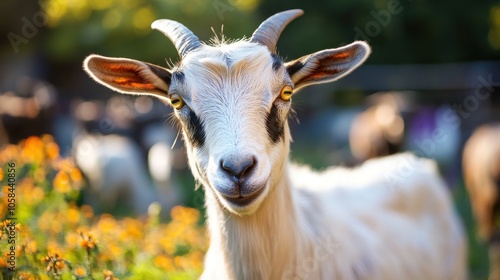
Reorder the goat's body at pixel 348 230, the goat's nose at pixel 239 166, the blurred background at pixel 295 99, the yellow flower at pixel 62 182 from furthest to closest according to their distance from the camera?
the blurred background at pixel 295 99 < the yellow flower at pixel 62 182 < the goat's body at pixel 348 230 < the goat's nose at pixel 239 166

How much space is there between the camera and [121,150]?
48.3 feet

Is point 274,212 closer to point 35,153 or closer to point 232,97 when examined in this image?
point 232,97

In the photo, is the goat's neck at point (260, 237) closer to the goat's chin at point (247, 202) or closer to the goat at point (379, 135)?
the goat's chin at point (247, 202)

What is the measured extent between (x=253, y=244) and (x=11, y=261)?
1.45 meters

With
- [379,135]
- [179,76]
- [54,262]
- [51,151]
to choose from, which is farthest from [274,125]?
[379,135]

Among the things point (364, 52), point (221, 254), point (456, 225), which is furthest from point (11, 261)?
point (456, 225)

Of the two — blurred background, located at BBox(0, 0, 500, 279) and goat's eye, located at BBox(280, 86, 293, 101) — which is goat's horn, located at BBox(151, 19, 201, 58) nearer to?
goat's eye, located at BBox(280, 86, 293, 101)

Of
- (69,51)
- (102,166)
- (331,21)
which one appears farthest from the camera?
(331,21)

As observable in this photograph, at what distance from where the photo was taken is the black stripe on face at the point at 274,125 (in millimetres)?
4090

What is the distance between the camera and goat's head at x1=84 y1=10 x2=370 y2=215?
3.79 meters

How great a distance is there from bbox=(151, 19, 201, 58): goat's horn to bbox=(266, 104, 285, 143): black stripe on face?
2.28 feet

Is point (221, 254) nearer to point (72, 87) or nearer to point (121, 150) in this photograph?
point (121, 150)

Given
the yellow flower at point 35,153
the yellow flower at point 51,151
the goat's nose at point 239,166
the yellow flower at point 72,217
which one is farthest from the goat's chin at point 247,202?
the yellow flower at point 35,153

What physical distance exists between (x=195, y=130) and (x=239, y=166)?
60 cm
